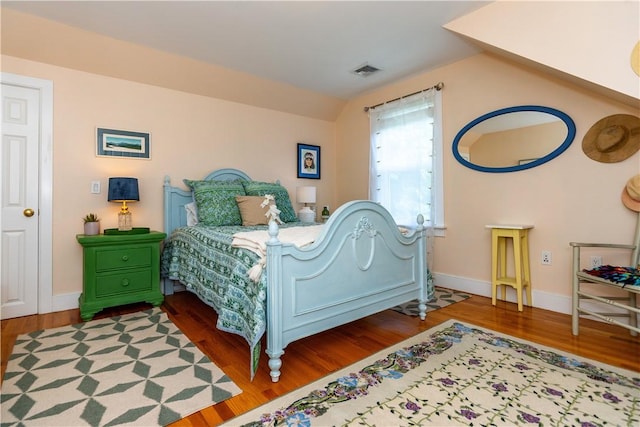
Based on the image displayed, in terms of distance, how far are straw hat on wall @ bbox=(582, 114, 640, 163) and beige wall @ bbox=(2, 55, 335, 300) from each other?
3.25m

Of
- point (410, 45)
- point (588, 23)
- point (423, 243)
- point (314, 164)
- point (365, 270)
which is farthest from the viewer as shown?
point (314, 164)

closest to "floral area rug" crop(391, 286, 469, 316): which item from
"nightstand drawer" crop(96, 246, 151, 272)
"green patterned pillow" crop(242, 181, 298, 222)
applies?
"green patterned pillow" crop(242, 181, 298, 222)

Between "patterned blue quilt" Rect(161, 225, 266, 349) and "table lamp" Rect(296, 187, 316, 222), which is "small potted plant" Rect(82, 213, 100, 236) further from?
"table lamp" Rect(296, 187, 316, 222)

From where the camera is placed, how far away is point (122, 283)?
2.84 meters

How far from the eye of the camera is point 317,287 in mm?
1920

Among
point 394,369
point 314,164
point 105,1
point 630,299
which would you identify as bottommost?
point 394,369

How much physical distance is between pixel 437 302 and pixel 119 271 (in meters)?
2.98

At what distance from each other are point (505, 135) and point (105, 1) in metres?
3.57

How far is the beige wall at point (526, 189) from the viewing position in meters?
2.52

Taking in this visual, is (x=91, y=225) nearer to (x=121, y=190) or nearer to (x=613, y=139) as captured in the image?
(x=121, y=190)

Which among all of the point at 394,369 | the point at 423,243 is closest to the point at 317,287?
the point at 394,369

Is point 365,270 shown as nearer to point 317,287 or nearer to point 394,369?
point 317,287

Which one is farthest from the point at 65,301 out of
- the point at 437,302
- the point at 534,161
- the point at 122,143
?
the point at 534,161

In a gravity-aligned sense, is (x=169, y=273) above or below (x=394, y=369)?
above
